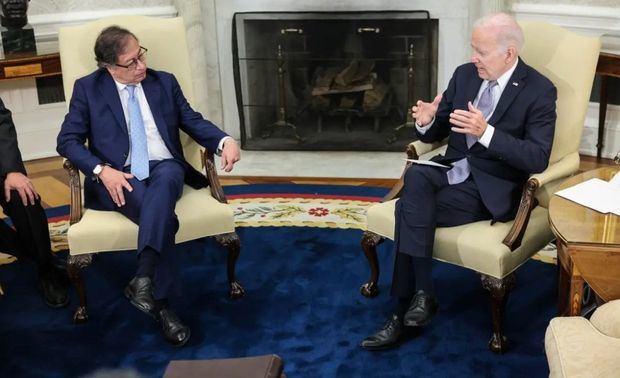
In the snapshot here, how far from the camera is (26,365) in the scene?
3086 millimetres

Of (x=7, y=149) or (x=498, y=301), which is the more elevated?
Answer: (x=7, y=149)

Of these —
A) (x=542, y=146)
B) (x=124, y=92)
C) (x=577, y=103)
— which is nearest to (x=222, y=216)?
(x=124, y=92)

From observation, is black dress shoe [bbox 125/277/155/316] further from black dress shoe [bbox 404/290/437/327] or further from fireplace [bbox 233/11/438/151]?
fireplace [bbox 233/11/438/151]

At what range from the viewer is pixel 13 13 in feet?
16.0

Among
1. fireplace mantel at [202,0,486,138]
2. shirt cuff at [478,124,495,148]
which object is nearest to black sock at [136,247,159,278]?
shirt cuff at [478,124,495,148]

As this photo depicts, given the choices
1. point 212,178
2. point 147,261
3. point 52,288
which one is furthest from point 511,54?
point 52,288

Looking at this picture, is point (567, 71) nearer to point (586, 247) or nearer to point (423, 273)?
point (423, 273)

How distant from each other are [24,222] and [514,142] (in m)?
2.00

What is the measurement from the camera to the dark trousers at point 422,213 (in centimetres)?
302

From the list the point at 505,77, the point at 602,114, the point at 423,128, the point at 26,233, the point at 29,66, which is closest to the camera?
the point at 505,77

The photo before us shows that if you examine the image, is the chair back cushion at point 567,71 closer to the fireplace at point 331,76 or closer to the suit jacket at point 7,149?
the fireplace at point 331,76

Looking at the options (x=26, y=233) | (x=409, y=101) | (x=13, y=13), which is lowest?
(x=26, y=233)

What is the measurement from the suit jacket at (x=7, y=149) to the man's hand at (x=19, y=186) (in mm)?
31

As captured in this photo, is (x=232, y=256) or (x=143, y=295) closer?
(x=143, y=295)
